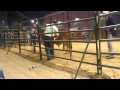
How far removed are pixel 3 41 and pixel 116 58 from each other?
1071cm
